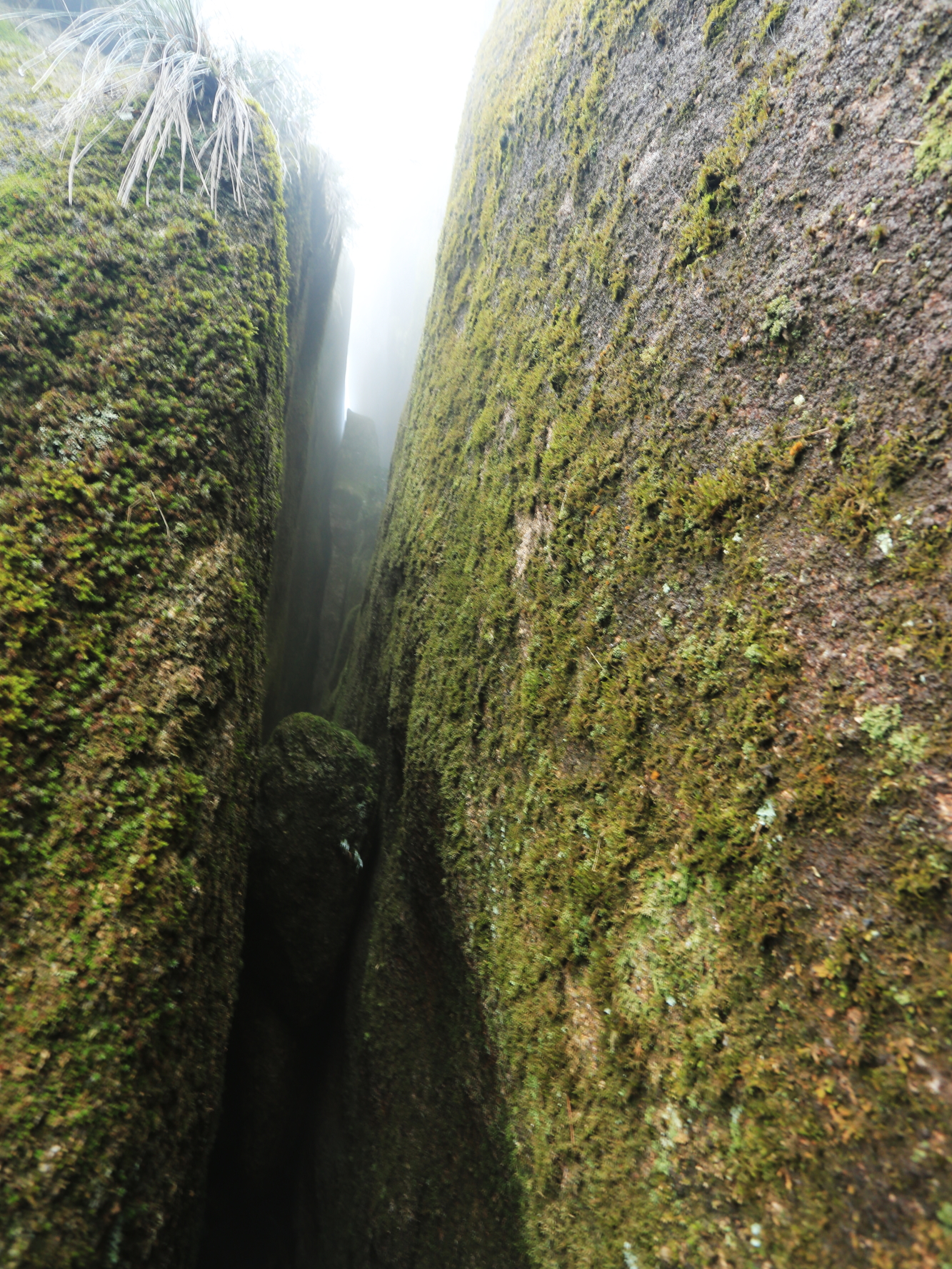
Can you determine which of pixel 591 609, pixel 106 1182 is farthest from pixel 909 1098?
pixel 106 1182

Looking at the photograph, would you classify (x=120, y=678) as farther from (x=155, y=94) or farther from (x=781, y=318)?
(x=155, y=94)

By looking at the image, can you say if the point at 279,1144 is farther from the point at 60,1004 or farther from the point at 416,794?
the point at 60,1004

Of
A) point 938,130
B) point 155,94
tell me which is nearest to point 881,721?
point 938,130

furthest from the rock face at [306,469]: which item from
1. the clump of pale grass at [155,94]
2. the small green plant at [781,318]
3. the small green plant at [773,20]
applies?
the small green plant at [781,318]

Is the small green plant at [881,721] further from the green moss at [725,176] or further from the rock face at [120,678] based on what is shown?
the rock face at [120,678]

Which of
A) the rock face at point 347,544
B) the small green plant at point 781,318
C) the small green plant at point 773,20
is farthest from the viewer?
the rock face at point 347,544

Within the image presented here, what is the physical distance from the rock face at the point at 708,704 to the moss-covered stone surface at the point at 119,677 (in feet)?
4.47

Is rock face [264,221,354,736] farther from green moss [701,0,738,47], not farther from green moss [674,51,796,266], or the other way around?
green moss [674,51,796,266]

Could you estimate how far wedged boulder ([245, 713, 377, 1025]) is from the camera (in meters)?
4.34

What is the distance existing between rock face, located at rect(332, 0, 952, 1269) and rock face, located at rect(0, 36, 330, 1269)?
1361 mm

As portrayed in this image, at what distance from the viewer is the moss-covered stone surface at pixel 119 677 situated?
83.1 inches

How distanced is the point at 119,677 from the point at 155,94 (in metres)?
3.91

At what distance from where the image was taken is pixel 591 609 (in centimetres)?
246

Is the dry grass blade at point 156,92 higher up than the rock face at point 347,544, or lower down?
higher up
